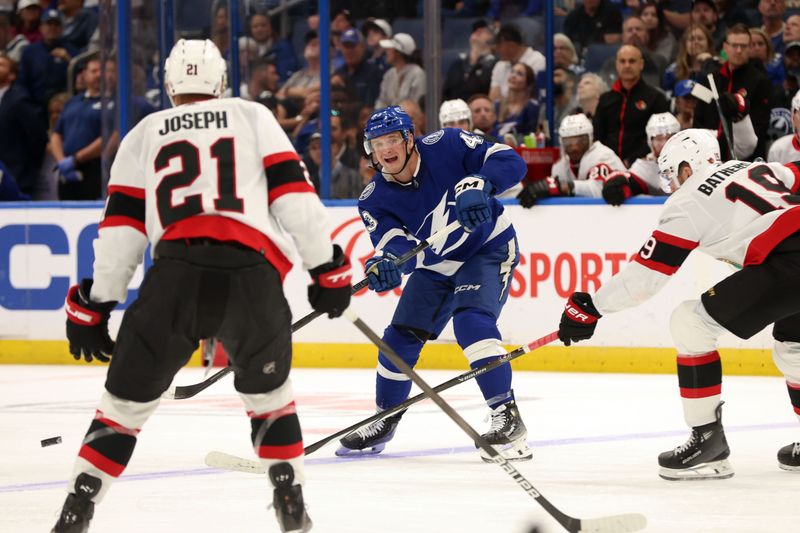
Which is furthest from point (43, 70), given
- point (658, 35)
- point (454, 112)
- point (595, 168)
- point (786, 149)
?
point (786, 149)

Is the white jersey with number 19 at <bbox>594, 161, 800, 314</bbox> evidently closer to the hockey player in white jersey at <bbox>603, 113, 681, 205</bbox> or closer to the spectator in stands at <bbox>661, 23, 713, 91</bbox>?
the hockey player in white jersey at <bbox>603, 113, 681, 205</bbox>

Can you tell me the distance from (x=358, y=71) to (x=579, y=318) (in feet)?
14.9

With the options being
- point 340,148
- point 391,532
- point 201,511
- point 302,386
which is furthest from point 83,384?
point 391,532

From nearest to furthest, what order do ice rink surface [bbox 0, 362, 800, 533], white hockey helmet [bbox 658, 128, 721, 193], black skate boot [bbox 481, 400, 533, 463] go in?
ice rink surface [bbox 0, 362, 800, 533]
white hockey helmet [bbox 658, 128, 721, 193]
black skate boot [bbox 481, 400, 533, 463]

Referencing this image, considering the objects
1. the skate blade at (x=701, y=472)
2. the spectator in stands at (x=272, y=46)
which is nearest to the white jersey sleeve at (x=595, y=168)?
the spectator in stands at (x=272, y=46)

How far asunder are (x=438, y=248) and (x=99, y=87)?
4592 millimetres

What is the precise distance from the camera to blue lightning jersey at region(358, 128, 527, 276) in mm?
5102

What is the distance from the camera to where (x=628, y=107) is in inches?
315

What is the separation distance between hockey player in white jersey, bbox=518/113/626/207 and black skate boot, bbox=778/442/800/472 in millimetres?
3407

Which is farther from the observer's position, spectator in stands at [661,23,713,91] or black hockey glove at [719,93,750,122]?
spectator in stands at [661,23,713,91]

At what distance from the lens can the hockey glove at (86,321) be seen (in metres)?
3.32

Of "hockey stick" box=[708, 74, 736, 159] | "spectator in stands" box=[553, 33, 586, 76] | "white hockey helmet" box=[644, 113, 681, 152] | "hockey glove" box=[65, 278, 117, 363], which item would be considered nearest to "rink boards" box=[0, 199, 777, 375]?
"white hockey helmet" box=[644, 113, 681, 152]

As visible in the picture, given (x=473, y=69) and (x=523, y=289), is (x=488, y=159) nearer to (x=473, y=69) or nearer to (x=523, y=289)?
(x=523, y=289)

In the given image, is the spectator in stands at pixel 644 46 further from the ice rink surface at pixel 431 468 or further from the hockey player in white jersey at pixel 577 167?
the ice rink surface at pixel 431 468
